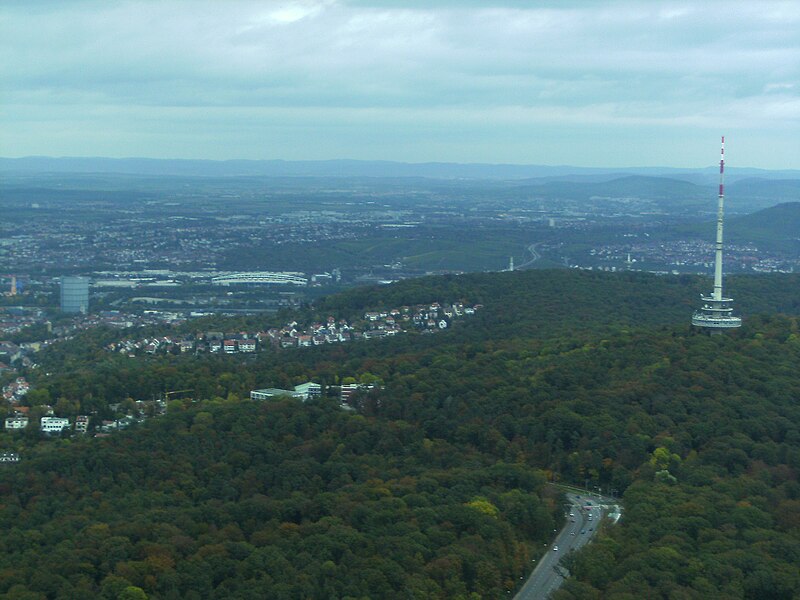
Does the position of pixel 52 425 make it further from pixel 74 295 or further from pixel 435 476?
pixel 74 295

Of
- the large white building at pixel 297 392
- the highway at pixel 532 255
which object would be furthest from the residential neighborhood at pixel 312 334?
A: the highway at pixel 532 255

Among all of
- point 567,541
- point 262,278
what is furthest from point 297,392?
point 262,278

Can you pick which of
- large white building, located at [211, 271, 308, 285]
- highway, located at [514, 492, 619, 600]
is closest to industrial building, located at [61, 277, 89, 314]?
large white building, located at [211, 271, 308, 285]

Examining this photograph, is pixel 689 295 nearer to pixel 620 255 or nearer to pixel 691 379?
pixel 691 379

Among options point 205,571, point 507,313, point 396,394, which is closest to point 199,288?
point 507,313

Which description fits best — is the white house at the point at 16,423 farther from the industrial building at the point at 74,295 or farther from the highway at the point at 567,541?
the industrial building at the point at 74,295
